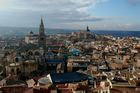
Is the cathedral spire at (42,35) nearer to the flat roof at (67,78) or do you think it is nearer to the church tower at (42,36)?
the church tower at (42,36)

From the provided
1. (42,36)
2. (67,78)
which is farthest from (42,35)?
(67,78)

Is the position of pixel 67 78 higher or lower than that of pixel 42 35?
lower

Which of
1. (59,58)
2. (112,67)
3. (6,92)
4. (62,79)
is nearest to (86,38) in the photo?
(59,58)

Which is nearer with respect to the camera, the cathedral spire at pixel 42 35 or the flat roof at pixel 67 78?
the flat roof at pixel 67 78

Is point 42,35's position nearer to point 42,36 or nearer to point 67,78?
point 42,36

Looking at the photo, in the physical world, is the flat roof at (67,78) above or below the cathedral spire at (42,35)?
below

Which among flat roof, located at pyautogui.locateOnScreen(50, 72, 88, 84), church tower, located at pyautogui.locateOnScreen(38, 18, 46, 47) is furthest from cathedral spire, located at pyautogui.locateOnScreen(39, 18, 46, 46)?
flat roof, located at pyautogui.locateOnScreen(50, 72, 88, 84)

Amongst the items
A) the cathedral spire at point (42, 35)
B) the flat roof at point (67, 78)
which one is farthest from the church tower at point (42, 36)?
the flat roof at point (67, 78)

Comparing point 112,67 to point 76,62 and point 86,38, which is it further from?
point 86,38

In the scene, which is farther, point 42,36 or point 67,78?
point 42,36

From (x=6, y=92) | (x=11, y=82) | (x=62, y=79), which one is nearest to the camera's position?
(x=6, y=92)

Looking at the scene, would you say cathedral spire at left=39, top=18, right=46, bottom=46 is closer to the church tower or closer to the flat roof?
the church tower
